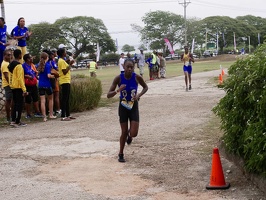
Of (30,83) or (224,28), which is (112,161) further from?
(224,28)

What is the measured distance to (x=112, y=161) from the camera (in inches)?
304

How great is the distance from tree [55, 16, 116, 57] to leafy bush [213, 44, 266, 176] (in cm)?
8035

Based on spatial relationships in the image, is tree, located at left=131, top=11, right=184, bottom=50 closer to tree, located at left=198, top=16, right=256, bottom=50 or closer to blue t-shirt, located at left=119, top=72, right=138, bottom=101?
tree, located at left=198, top=16, right=256, bottom=50

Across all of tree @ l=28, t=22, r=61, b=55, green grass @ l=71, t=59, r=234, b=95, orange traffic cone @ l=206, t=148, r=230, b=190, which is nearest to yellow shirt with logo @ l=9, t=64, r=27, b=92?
orange traffic cone @ l=206, t=148, r=230, b=190

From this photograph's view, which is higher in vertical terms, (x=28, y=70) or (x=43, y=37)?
(x=43, y=37)

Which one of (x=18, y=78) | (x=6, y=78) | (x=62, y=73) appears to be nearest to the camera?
(x=18, y=78)

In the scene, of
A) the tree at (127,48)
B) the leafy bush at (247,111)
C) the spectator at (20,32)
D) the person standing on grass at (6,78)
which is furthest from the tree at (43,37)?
the leafy bush at (247,111)

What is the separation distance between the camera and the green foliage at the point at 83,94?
548 inches

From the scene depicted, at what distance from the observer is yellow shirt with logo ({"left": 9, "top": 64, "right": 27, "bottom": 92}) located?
37.5ft

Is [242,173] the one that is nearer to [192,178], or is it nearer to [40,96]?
[192,178]

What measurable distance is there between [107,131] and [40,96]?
2952 millimetres

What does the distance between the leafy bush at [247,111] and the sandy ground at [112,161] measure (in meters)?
0.41

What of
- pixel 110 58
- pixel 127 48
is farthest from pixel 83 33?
pixel 127 48

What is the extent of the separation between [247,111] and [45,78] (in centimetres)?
743
